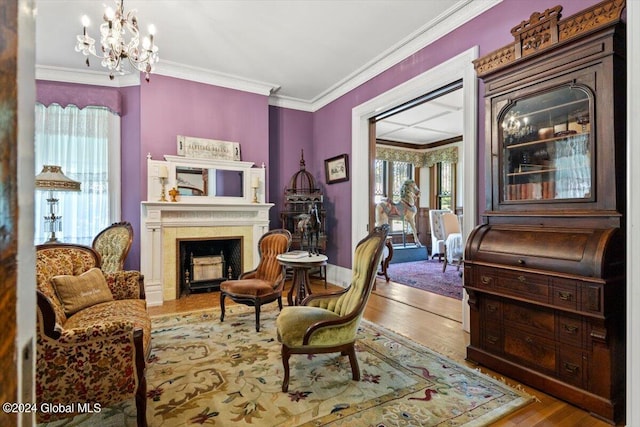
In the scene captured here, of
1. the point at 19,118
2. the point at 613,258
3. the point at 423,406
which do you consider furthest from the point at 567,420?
the point at 19,118

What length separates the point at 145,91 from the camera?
4316 mm

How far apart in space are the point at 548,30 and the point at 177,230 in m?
4.37

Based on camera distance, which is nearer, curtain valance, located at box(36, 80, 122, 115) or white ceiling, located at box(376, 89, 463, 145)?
curtain valance, located at box(36, 80, 122, 115)

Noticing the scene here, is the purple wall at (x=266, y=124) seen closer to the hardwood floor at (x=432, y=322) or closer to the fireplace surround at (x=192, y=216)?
the fireplace surround at (x=192, y=216)

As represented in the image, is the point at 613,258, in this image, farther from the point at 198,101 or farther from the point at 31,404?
the point at 198,101

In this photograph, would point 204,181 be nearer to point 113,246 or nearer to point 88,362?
point 113,246

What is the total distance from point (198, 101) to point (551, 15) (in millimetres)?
4131

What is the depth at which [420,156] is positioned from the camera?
888 cm

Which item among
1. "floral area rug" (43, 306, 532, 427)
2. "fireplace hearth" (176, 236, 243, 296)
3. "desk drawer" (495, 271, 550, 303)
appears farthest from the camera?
"fireplace hearth" (176, 236, 243, 296)

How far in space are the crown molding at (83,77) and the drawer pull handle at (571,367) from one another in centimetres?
A: 545

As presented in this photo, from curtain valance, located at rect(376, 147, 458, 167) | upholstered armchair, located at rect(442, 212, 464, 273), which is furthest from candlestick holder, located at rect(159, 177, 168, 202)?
curtain valance, located at rect(376, 147, 458, 167)

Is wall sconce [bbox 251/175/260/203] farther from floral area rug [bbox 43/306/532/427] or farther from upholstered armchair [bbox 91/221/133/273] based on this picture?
floral area rug [bbox 43/306/532/427]

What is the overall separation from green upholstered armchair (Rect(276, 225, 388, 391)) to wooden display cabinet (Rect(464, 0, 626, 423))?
2.66ft

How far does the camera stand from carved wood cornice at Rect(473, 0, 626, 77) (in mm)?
1879
